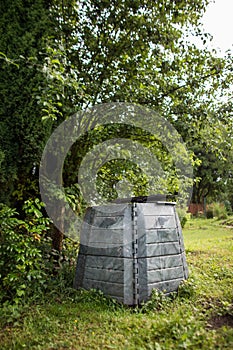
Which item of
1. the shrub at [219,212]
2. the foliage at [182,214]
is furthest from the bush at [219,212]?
the foliage at [182,214]

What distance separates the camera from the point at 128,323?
119 inches

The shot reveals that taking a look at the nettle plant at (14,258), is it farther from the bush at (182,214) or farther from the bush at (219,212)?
the bush at (219,212)

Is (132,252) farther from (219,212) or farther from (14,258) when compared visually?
(219,212)

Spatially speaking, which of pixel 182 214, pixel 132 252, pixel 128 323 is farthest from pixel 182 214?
pixel 128 323

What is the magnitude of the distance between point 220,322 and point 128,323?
0.90m

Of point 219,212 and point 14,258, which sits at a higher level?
point 219,212

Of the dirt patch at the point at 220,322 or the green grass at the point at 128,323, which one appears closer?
the green grass at the point at 128,323

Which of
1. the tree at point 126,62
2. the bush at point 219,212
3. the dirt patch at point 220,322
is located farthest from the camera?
the bush at point 219,212

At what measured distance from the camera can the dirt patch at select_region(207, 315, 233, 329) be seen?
2.84 meters

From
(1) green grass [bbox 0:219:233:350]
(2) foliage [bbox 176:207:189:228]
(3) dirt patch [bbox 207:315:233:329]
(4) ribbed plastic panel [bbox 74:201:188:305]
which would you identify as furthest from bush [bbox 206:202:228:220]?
(3) dirt patch [bbox 207:315:233:329]

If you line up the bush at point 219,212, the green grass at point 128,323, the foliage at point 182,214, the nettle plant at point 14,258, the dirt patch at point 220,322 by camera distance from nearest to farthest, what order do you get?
the green grass at point 128,323, the dirt patch at point 220,322, the nettle plant at point 14,258, the foliage at point 182,214, the bush at point 219,212

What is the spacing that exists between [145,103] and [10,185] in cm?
252

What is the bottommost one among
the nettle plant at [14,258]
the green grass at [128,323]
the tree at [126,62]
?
the green grass at [128,323]

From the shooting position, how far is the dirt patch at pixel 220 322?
2.84 metres
